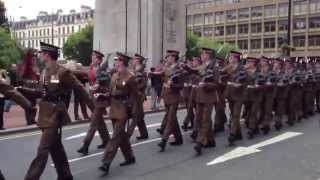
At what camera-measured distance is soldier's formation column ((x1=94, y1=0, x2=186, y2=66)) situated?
103ft

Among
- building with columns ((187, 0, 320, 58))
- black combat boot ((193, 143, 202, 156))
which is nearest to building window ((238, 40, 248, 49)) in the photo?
building with columns ((187, 0, 320, 58))

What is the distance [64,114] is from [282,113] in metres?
9.11

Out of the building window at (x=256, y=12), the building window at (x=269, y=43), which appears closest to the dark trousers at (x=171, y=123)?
the building window at (x=269, y=43)

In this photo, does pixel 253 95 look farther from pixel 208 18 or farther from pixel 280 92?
pixel 208 18

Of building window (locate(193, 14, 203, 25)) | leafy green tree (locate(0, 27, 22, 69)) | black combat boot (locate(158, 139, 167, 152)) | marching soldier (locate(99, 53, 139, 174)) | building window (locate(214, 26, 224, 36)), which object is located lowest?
A: black combat boot (locate(158, 139, 167, 152))

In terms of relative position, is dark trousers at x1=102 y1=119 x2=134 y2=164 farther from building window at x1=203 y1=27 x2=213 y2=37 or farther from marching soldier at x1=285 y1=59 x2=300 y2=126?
building window at x1=203 y1=27 x2=213 y2=37

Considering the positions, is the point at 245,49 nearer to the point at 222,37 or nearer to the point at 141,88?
the point at 222,37

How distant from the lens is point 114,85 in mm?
9734

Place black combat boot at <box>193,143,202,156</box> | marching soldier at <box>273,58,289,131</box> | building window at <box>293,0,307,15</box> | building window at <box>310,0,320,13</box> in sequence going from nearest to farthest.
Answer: black combat boot at <box>193,143,202,156</box>, marching soldier at <box>273,58,289,131</box>, building window at <box>310,0,320,13</box>, building window at <box>293,0,307,15</box>

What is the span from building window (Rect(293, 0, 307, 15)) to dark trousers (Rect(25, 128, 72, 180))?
307 ft

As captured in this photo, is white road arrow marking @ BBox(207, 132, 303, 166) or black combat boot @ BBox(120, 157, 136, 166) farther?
white road arrow marking @ BBox(207, 132, 303, 166)

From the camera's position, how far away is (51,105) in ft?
27.0

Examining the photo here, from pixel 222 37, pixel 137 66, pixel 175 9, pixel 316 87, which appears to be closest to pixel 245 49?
pixel 222 37

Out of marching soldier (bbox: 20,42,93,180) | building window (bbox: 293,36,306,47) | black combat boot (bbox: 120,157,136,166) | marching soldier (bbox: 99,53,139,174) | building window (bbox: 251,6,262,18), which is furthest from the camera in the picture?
building window (bbox: 251,6,262,18)
